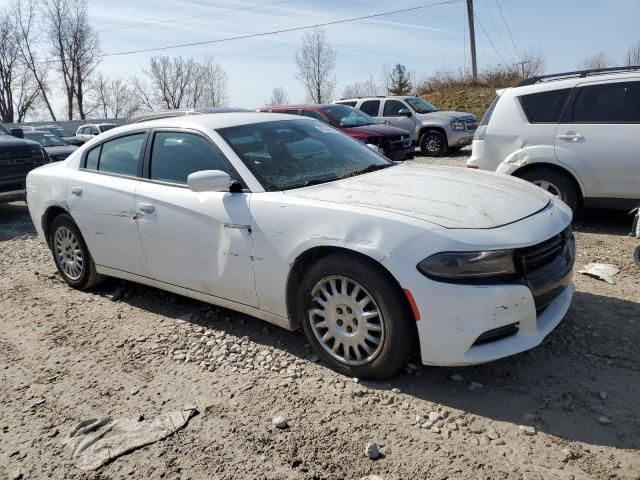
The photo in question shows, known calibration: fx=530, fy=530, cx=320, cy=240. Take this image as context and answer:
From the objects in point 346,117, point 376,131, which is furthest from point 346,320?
point 346,117

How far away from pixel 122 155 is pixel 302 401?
2.74 metres

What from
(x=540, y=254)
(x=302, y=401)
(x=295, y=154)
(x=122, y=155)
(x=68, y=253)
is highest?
(x=122, y=155)

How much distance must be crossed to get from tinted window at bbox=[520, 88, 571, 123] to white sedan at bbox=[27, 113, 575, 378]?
284 cm

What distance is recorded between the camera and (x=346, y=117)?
42.6ft

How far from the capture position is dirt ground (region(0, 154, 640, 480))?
254 cm

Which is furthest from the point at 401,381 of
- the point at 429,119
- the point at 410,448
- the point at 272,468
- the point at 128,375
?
the point at 429,119

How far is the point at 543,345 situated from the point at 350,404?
140 centimetres

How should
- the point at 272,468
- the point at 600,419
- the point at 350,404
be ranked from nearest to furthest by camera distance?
1. the point at 272,468
2. the point at 600,419
3. the point at 350,404

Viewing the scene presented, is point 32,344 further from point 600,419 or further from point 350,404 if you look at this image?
point 600,419

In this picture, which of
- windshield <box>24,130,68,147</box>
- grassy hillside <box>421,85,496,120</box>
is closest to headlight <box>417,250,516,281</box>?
windshield <box>24,130,68,147</box>

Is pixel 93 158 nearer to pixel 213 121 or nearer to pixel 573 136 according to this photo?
pixel 213 121

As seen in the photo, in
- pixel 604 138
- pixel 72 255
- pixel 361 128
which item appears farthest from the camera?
pixel 361 128

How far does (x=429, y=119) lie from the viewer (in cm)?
1500

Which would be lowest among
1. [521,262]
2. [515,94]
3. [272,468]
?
[272,468]
